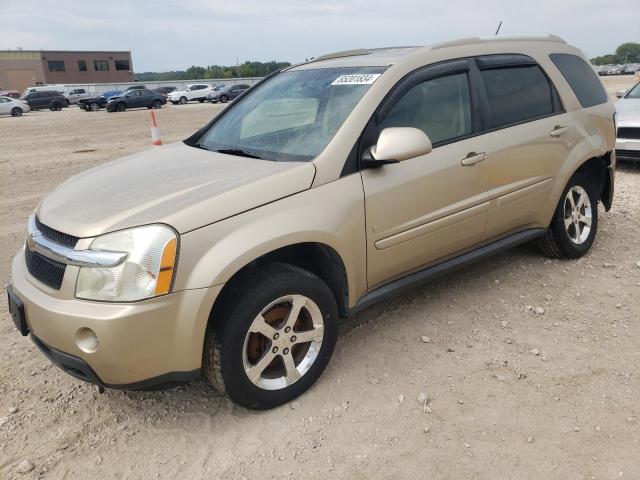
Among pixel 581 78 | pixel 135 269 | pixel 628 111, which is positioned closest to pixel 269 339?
pixel 135 269

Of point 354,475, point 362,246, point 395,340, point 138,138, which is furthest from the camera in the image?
point 138,138

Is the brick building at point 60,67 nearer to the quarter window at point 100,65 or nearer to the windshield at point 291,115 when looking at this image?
the quarter window at point 100,65

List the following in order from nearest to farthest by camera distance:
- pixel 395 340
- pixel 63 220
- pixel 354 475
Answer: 1. pixel 354 475
2. pixel 63 220
3. pixel 395 340

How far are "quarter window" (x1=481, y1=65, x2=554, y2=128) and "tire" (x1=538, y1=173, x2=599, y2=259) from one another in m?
0.74

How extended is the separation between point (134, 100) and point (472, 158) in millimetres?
32125

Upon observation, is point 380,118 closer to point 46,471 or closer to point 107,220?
point 107,220

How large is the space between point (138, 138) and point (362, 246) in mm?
13507

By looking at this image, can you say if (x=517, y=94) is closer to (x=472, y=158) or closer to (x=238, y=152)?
(x=472, y=158)

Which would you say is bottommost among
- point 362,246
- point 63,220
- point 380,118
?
point 362,246

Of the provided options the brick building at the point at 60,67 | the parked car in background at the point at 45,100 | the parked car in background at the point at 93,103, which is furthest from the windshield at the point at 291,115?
the brick building at the point at 60,67

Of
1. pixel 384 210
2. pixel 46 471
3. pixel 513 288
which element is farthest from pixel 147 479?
pixel 513 288

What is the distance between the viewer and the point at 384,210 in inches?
118

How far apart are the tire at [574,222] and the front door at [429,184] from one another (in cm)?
105

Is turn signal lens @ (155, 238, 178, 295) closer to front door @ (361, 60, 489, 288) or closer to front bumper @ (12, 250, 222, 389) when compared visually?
front bumper @ (12, 250, 222, 389)
